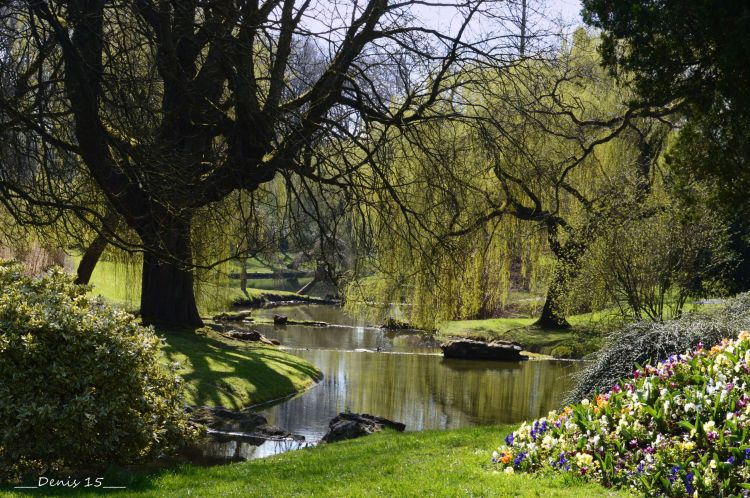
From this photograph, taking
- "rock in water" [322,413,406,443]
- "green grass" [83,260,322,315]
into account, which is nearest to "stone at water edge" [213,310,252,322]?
"green grass" [83,260,322,315]

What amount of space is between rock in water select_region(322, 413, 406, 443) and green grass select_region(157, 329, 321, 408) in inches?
129

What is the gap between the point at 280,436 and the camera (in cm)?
1262

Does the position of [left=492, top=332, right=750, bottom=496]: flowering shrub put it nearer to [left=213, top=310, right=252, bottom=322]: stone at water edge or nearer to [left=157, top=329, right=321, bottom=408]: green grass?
[left=157, top=329, right=321, bottom=408]: green grass

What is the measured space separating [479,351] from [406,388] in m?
7.67

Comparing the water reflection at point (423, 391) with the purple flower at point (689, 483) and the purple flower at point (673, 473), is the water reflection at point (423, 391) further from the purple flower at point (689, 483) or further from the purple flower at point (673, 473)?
the purple flower at point (689, 483)

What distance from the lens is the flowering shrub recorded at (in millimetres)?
7008

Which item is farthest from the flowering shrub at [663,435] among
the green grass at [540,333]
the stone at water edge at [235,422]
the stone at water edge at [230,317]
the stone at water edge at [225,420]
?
the stone at water edge at [230,317]

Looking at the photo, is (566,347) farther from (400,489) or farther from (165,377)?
(400,489)

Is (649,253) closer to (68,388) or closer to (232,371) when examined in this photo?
(232,371)

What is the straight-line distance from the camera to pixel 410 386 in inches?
789

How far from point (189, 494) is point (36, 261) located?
25.3 metres

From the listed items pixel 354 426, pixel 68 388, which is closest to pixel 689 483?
pixel 68 388

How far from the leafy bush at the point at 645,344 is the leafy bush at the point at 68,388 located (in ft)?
21.8

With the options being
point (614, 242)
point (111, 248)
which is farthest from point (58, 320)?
point (614, 242)
